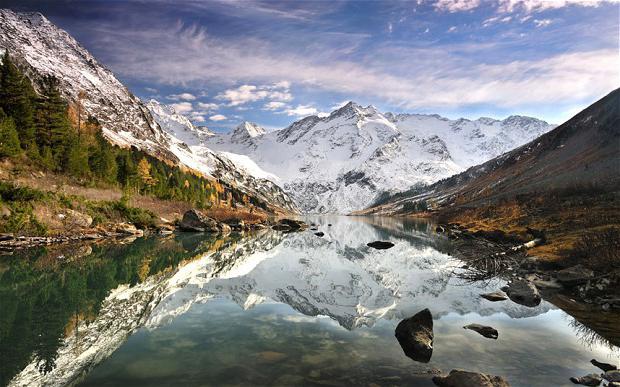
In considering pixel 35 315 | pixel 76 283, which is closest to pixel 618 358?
pixel 35 315

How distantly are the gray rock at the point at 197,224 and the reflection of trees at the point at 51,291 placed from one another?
1480 inches

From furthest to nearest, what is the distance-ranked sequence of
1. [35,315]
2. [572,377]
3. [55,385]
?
1. [35,315]
2. [572,377]
3. [55,385]

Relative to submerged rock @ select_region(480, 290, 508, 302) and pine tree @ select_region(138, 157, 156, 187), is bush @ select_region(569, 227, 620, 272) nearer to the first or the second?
submerged rock @ select_region(480, 290, 508, 302)

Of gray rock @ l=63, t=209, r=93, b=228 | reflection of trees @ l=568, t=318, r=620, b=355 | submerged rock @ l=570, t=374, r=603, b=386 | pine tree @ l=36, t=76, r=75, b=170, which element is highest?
pine tree @ l=36, t=76, r=75, b=170

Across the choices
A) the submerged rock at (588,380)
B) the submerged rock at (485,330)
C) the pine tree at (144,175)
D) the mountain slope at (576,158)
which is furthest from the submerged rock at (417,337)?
the pine tree at (144,175)

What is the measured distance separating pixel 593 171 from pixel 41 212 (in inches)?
4903

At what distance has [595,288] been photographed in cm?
2534

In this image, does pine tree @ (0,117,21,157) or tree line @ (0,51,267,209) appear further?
tree line @ (0,51,267,209)

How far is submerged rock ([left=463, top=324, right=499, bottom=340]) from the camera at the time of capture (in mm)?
18625

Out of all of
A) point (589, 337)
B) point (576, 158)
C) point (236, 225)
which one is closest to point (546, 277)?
point (589, 337)

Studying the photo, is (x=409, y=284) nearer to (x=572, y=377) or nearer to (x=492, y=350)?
(x=492, y=350)

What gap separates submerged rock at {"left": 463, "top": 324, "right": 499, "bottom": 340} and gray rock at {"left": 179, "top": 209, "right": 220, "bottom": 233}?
248 feet

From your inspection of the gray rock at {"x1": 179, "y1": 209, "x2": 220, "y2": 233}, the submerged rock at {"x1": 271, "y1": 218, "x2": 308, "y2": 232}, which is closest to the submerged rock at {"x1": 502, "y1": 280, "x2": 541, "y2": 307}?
the gray rock at {"x1": 179, "y1": 209, "x2": 220, "y2": 233}

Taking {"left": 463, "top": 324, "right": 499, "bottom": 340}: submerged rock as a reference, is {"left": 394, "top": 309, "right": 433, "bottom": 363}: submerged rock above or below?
above
